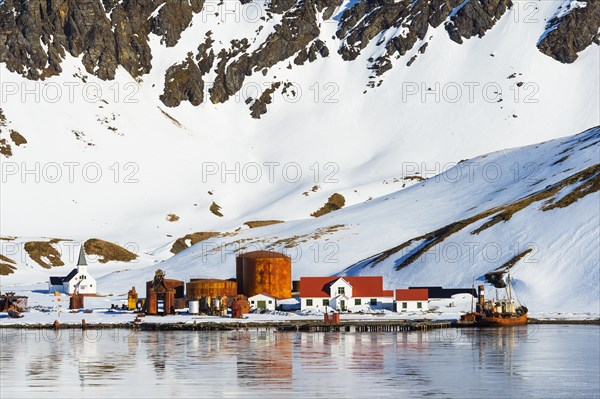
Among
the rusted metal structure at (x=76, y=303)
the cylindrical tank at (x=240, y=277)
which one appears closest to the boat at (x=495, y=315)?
the cylindrical tank at (x=240, y=277)

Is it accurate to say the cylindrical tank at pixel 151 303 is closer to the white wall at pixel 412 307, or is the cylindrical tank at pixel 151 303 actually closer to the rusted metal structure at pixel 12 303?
the rusted metal structure at pixel 12 303

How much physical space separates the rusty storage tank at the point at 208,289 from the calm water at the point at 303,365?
36038 mm

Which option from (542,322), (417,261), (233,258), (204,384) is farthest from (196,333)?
(233,258)

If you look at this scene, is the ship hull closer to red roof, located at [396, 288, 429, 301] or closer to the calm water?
the calm water

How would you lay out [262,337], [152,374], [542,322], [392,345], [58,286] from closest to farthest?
1. [152,374]
2. [392,345]
3. [262,337]
4. [542,322]
5. [58,286]

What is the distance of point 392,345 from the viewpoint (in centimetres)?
9131

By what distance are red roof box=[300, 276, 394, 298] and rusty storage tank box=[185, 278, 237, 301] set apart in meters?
9.91

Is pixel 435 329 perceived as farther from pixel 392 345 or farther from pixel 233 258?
pixel 233 258

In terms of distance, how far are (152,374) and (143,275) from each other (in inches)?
5165

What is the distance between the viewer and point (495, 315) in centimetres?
12131

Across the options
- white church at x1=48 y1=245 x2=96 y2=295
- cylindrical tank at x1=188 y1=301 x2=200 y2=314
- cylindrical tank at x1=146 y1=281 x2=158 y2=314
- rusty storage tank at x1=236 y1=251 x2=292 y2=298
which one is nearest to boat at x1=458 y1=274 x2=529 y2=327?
rusty storage tank at x1=236 y1=251 x2=292 y2=298

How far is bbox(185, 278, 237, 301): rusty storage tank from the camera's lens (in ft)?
468

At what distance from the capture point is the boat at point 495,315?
393ft

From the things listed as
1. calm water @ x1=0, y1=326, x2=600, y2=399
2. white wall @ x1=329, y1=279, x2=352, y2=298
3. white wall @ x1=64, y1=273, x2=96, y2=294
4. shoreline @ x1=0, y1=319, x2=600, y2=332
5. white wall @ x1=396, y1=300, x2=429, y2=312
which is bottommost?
calm water @ x1=0, y1=326, x2=600, y2=399
